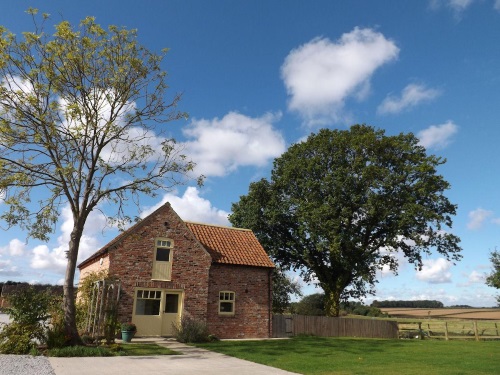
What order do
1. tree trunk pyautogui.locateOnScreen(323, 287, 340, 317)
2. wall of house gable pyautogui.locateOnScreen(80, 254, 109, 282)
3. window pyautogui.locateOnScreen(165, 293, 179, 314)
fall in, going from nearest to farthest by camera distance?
1. wall of house gable pyautogui.locateOnScreen(80, 254, 109, 282)
2. window pyautogui.locateOnScreen(165, 293, 179, 314)
3. tree trunk pyautogui.locateOnScreen(323, 287, 340, 317)

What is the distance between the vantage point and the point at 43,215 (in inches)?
655

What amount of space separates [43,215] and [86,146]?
3.46 meters

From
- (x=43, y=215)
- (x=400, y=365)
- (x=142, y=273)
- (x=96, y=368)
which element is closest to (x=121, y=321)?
(x=142, y=273)

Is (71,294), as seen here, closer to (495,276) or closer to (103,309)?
(103,309)

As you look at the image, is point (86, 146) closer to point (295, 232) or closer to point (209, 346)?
point (209, 346)

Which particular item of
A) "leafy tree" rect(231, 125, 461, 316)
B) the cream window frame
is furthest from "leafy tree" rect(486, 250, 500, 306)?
the cream window frame

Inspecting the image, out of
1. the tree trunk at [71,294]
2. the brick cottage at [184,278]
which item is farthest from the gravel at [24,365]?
the brick cottage at [184,278]

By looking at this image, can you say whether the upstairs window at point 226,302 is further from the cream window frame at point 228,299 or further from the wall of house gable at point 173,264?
the wall of house gable at point 173,264

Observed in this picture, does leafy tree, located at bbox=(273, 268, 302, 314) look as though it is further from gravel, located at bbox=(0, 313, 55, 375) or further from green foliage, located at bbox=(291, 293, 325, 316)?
gravel, located at bbox=(0, 313, 55, 375)

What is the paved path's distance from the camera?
37.1 feet

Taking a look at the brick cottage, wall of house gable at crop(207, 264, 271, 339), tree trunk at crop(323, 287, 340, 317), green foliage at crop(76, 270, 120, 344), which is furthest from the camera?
tree trunk at crop(323, 287, 340, 317)

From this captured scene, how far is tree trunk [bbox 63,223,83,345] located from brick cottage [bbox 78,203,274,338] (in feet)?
10.1

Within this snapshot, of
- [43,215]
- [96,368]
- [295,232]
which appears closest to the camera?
[96,368]

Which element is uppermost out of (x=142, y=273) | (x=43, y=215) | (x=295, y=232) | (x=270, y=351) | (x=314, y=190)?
(x=314, y=190)
